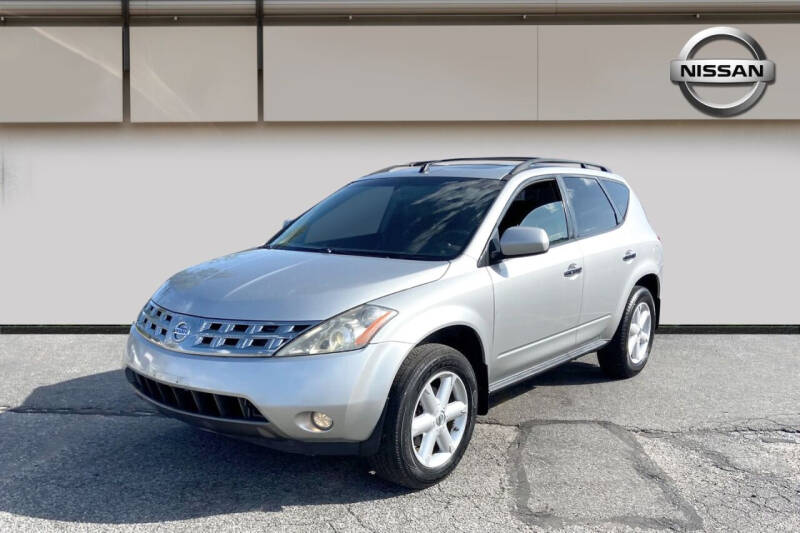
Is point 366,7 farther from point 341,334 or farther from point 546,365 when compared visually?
point 341,334

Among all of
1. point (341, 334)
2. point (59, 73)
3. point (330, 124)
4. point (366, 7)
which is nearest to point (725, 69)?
point (366, 7)

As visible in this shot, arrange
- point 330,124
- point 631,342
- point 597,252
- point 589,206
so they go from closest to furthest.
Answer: point 597,252 < point 589,206 < point 631,342 < point 330,124

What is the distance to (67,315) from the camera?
8820mm

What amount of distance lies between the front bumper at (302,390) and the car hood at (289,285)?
24 centimetres

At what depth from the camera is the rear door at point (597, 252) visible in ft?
17.5

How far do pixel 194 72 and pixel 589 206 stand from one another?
505 cm

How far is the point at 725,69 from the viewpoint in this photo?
859cm

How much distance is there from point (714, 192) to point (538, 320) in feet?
17.1

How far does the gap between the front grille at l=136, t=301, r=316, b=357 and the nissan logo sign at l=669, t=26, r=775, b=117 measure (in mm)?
6696

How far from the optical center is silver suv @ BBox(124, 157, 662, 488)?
3480mm

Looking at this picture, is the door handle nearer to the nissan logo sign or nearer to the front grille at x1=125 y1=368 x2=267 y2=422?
the front grille at x1=125 y1=368 x2=267 y2=422

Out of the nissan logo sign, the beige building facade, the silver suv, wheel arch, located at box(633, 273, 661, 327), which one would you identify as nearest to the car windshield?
the silver suv

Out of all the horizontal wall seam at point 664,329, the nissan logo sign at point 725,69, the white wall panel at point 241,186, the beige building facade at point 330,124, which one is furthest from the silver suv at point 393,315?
the nissan logo sign at point 725,69

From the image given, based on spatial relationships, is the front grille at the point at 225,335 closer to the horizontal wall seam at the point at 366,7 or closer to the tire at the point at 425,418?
the tire at the point at 425,418
